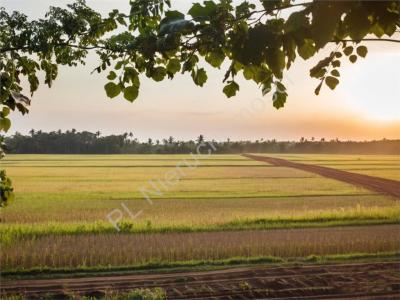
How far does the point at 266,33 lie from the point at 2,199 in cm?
402

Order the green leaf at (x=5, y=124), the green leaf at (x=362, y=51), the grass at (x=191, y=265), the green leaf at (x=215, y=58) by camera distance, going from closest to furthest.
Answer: the green leaf at (x=215, y=58) < the green leaf at (x=362, y=51) < the green leaf at (x=5, y=124) < the grass at (x=191, y=265)

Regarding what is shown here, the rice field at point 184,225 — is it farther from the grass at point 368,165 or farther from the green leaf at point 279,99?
the grass at point 368,165

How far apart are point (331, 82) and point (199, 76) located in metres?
0.64

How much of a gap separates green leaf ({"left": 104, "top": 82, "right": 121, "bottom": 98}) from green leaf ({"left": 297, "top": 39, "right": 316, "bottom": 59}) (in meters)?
0.82

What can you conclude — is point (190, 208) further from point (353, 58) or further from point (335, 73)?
point (335, 73)

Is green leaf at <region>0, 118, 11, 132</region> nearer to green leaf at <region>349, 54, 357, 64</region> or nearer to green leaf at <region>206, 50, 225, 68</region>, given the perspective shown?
green leaf at <region>206, 50, 225, 68</region>

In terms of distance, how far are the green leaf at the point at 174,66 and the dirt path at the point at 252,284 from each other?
7.16 meters

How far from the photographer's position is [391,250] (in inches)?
537

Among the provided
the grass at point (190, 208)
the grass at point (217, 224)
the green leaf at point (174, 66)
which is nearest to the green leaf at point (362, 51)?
the green leaf at point (174, 66)

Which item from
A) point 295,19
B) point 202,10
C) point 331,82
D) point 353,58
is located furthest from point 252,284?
point 295,19

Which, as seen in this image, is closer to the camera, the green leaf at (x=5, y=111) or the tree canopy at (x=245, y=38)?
the tree canopy at (x=245, y=38)

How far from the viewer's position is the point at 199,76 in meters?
2.31

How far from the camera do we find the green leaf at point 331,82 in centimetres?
225

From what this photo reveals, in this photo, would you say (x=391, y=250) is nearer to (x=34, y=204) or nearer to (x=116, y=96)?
(x=116, y=96)
